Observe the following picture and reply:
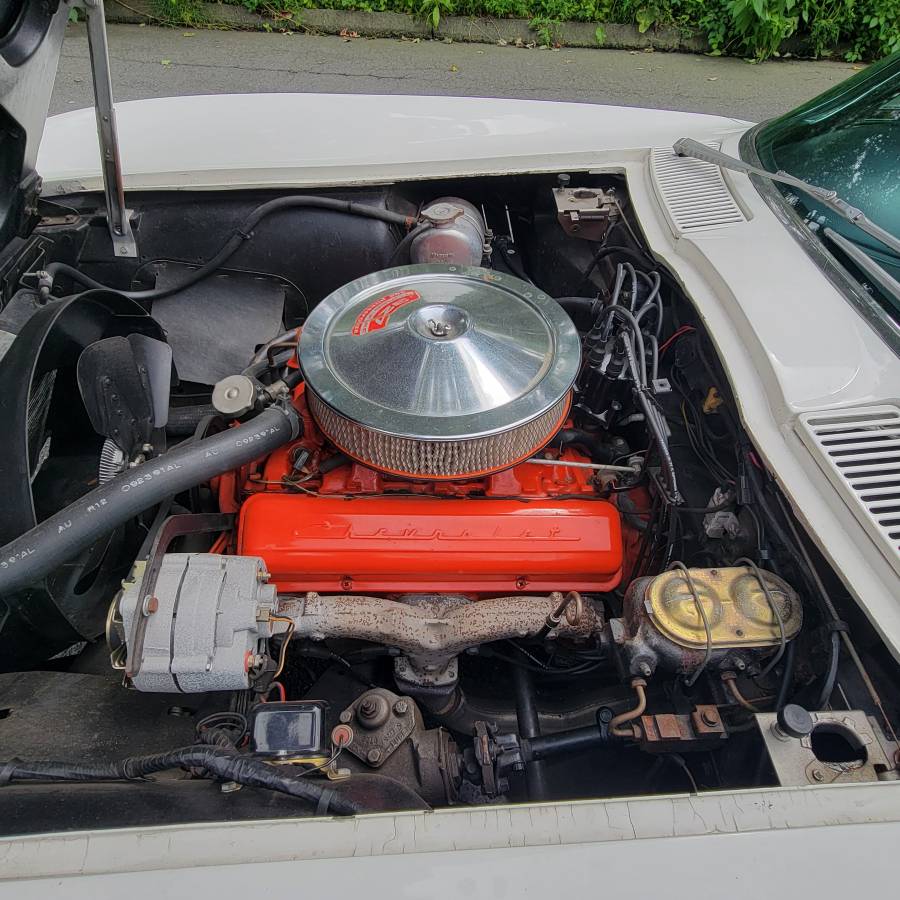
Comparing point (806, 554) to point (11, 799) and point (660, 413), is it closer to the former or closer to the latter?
point (660, 413)

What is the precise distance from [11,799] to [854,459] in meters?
1.41

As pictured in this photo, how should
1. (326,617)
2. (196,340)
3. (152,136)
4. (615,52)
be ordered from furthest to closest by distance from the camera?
(615,52), (152,136), (196,340), (326,617)

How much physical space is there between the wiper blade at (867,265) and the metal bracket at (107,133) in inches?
65.9

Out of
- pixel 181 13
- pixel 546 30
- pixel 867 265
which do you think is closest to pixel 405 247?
pixel 867 265

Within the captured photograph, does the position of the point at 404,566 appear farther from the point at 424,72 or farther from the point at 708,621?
the point at 424,72

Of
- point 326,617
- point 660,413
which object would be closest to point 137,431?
point 326,617

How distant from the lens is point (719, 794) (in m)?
0.87

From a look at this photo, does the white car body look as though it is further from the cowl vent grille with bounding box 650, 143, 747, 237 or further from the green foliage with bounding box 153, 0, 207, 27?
the green foliage with bounding box 153, 0, 207, 27

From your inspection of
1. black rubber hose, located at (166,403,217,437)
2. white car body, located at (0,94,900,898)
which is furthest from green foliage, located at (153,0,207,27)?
black rubber hose, located at (166,403,217,437)

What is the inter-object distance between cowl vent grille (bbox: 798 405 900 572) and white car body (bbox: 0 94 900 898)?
0.01 m

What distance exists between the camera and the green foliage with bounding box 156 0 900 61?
20.8ft

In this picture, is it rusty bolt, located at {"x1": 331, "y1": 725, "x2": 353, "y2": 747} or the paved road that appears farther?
the paved road

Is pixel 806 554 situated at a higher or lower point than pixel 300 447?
higher

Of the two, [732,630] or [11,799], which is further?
[732,630]
